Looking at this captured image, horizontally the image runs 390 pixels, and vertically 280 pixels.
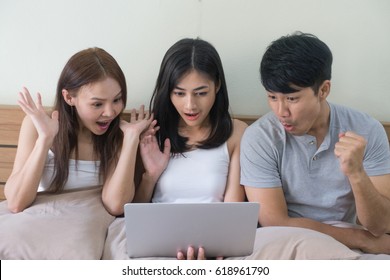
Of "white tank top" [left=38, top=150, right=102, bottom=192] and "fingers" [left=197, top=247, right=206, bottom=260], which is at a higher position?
"white tank top" [left=38, top=150, right=102, bottom=192]

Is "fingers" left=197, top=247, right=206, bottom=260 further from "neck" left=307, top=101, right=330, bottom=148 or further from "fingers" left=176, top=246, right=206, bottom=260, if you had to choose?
"neck" left=307, top=101, right=330, bottom=148

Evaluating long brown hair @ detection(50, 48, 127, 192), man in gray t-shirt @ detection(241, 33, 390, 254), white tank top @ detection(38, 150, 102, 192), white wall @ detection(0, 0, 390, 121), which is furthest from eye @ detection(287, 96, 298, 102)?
white tank top @ detection(38, 150, 102, 192)

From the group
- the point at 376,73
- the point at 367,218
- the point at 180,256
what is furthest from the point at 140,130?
the point at 376,73

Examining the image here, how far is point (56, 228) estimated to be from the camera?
1.27m

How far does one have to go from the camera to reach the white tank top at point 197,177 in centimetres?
148

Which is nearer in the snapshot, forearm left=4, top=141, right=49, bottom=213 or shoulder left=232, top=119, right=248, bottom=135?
forearm left=4, top=141, right=49, bottom=213

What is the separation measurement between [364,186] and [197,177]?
0.51m

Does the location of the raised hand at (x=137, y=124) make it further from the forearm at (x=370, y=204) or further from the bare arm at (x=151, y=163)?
the forearm at (x=370, y=204)

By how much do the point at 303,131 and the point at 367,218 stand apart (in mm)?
305

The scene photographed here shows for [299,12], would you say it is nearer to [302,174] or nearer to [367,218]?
[302,174]

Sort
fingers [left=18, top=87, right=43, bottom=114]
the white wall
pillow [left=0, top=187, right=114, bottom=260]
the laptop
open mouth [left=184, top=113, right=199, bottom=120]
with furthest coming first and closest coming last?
the white wall < open mouth [left=184, top=113, right=199, bottom=120] < fingers [left=18, top=87, right=43, bottom=114] < pillow [left=0, top=187, right=114, bottom=260] < the laptop

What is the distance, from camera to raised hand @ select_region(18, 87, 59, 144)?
134cm

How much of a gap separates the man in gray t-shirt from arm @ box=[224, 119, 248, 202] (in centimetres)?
6

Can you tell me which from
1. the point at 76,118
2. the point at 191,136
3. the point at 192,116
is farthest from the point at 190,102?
the point at 76,118
